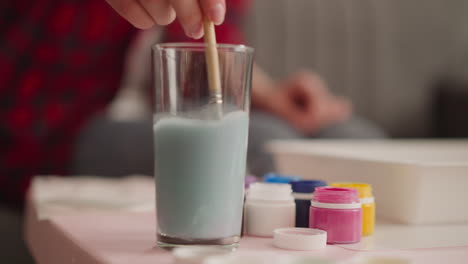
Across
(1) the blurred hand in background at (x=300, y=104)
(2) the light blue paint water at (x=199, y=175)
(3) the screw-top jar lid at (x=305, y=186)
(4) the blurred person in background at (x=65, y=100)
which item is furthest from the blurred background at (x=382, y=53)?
(2) the light blue paint water at (x=199, y=175)

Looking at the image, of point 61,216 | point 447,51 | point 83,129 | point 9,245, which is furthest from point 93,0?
point 447,51

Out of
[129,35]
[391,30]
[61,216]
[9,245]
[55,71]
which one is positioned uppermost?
[391,30]

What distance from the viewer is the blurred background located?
2.51 m

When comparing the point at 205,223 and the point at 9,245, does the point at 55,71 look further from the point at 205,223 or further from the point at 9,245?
the point at 205,223

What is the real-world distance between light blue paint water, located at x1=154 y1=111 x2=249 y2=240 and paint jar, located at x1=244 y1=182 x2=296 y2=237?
0.21 feet

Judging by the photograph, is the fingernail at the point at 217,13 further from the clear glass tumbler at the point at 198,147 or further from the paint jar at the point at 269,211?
the paint jar at the point at 269,211

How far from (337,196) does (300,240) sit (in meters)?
0.06

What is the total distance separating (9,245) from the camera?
3.80 ft

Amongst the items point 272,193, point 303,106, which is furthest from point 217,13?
point 303,106

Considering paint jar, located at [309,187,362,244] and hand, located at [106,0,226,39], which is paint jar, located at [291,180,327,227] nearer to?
paint jar, located at [309,187,362,244]

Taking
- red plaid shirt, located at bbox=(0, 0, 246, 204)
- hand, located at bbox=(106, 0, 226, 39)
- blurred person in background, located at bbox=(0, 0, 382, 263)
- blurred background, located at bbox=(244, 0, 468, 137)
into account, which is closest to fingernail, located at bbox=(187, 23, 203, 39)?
hand, located at bbox=(106, 0, 226, 39)

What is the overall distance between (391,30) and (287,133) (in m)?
1.20

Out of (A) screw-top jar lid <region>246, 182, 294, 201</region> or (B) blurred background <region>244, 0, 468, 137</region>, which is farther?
(B) blurred background <region>244, 0, 468, 137</region>

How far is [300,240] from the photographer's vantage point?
0.48m
